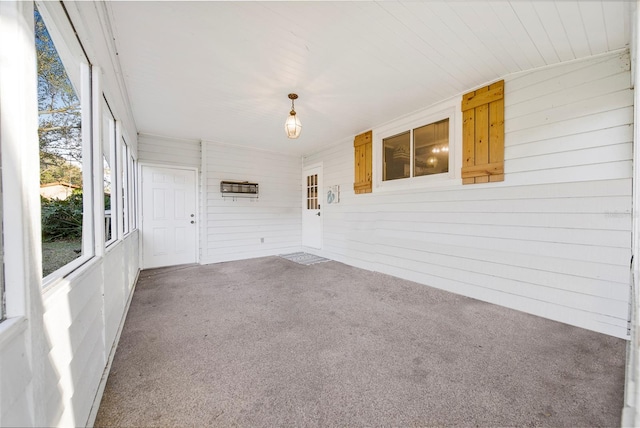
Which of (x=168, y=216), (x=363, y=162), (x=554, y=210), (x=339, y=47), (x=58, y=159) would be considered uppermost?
(x=339, y=47)

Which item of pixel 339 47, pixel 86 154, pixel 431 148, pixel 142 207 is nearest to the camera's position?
pixel 86 154

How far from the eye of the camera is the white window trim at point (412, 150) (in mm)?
3352

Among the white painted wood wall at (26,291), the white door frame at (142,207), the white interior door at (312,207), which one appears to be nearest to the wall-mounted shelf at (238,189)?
the white door frame at (142,207)

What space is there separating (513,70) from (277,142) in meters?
3.95

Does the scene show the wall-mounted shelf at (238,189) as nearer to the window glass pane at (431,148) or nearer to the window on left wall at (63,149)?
the window glass pane at (431,148)

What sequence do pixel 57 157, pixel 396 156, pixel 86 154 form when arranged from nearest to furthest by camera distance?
pixel 57 157
pixel 86 154
pixel 396 156

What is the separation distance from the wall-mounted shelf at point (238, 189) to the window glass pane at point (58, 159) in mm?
3745

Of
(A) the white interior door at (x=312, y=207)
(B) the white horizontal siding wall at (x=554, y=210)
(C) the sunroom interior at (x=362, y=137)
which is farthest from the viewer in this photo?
(A) the white interior door at (x=312, y=207)

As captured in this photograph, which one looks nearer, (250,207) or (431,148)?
(431,148)

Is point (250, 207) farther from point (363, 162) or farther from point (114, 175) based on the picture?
point (114, 175)

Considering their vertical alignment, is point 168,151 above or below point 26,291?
above

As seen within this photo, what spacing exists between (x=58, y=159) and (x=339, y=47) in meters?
2.22

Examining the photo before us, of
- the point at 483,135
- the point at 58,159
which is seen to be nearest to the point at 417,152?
the point at 483,135

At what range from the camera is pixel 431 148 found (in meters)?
3.70
